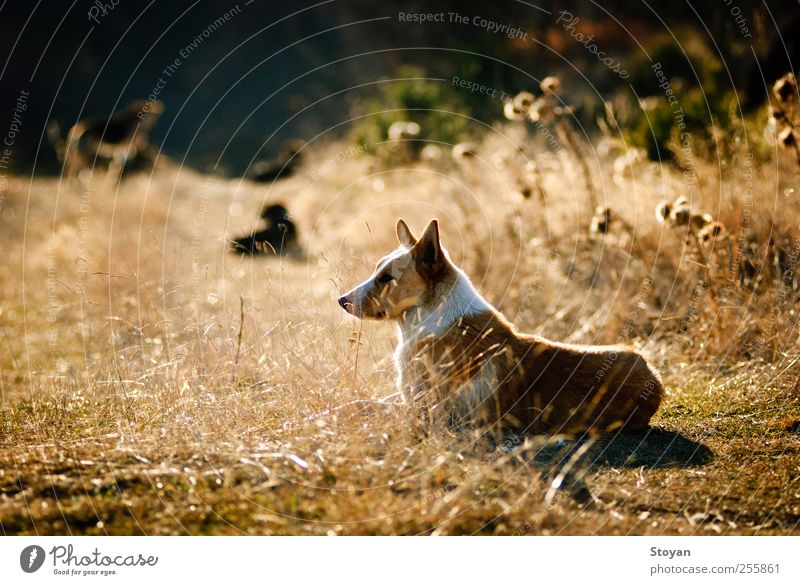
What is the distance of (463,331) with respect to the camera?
5305mm

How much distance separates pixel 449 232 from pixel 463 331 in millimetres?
6294

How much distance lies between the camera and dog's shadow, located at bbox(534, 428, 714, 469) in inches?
192

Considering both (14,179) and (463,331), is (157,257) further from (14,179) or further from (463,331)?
(14,179)

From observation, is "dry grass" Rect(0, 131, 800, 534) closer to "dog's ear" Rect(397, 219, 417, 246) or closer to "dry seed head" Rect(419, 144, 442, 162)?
"dog's ear" Rect(397, 219, 417, 246)

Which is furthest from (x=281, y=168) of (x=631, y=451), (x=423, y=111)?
(x=631, y=451)

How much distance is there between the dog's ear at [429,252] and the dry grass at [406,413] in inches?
27.0

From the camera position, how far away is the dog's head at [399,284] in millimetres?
5402

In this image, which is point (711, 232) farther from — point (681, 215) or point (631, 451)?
point (631, 451)

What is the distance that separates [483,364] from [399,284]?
749 mm

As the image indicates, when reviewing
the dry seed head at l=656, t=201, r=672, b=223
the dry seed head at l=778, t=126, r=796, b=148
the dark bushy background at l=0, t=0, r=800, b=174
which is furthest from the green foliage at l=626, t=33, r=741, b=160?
the dry seed head at l=778, t=126, r=796, b=148

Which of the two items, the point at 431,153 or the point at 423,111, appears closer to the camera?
the point at 431,153

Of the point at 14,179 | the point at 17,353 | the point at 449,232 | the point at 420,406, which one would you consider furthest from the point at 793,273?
the point at 14,179

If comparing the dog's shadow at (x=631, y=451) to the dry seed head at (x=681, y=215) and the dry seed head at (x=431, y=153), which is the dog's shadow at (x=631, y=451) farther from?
the dry seed head at (x=431, y=153)

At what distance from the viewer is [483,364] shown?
531 centimetres
